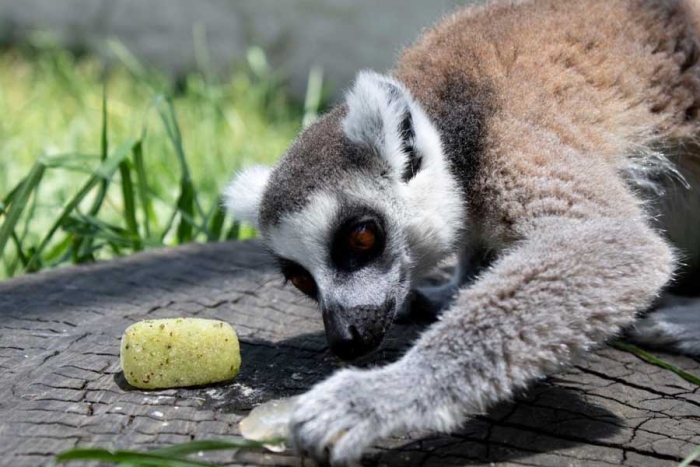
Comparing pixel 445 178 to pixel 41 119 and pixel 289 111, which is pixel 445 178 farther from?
pixel 289 111

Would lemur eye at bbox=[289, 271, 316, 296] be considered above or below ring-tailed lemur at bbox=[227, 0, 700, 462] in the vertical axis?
below

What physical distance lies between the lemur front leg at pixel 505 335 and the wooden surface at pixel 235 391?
0.42 ft

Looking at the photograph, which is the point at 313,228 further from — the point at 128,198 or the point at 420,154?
the point at 128,198

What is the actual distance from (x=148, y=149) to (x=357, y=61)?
2.93 m

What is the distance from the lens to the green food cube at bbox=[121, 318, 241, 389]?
244 centimetres

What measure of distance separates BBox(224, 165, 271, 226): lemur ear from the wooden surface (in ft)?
1.30

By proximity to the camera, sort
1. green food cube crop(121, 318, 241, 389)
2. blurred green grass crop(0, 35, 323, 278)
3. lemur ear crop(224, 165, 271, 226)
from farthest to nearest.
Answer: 1. blurred green grass crop(0, 35, 323, 278)
2. lemur ear crop(224, 165, 271, 226)
3. green food cube crop(121, 318, 241, 389)

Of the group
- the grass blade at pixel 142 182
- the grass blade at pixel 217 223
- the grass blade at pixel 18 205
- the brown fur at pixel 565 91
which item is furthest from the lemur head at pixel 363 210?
the grass blade at pixel 217 223

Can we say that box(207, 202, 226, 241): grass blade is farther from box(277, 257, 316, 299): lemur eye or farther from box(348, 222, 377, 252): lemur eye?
box(348, 222, 377, 252): lemur eye

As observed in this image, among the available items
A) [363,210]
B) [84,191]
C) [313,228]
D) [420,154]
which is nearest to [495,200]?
[420,154]

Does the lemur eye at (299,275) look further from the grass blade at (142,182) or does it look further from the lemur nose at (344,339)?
the grass blade at (142,182)

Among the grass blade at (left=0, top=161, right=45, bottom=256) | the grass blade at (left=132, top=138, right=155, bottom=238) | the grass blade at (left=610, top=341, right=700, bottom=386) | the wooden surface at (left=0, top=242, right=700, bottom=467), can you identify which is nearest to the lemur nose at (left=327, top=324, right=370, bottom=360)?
the wooden surface at (left=0, top=242, right=700, bottom=467)

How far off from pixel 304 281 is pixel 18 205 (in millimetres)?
1354

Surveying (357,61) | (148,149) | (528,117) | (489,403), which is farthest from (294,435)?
(357,61)
